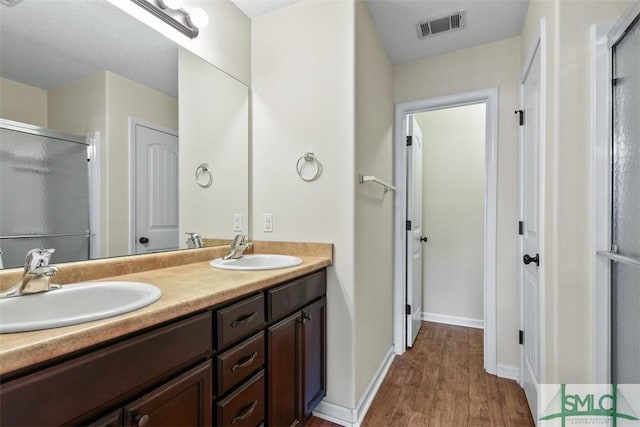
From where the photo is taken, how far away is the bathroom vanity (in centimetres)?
60

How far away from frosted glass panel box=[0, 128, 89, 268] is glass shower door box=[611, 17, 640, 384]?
1999 mm

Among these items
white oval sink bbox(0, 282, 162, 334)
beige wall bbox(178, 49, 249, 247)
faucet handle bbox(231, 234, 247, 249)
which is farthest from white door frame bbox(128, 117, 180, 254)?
faucet handle bbox(231, 234, 247, 249)

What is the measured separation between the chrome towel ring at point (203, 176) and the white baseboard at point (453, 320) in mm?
2689

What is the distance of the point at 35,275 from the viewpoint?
896 mm

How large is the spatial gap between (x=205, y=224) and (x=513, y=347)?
7.43ft

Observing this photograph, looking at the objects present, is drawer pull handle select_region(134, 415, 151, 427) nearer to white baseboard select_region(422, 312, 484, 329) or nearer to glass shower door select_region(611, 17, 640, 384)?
glass shower door select_region(611, 17, 640, 384)

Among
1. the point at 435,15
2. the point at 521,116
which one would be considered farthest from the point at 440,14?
the point at 521,116

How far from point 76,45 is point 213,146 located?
0.74m

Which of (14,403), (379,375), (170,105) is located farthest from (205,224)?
(379,375)

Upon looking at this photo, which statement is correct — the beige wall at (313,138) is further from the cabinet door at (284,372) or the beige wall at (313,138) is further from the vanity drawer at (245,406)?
the vanity drawer at (245,406)

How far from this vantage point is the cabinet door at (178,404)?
0.75 meters

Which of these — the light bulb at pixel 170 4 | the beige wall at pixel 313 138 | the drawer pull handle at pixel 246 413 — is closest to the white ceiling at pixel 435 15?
the beige wall at pixel 313 138

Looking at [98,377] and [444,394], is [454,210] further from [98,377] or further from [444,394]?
[98,377]

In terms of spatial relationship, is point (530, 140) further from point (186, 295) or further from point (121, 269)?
point (121, 269)
